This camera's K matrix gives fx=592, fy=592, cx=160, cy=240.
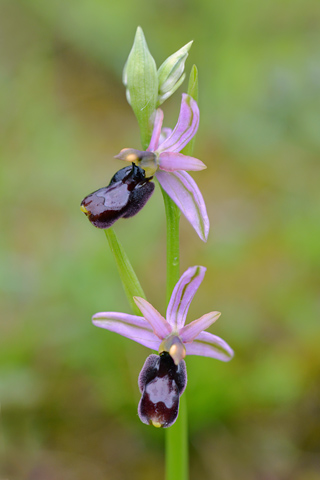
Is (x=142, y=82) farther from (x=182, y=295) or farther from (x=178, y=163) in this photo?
(x=182, y=295)

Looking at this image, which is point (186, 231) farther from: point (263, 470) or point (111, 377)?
point (263, 470)

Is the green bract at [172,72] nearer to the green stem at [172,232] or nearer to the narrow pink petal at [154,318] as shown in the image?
the green stem at [172,232]

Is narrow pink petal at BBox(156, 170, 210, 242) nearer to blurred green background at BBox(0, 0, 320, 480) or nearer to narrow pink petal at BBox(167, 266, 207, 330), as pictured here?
narrow pink petal at BBox(167, 266, 207, 330)

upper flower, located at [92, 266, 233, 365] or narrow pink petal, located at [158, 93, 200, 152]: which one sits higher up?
narrow pink petal, located at [158, 93, 200, 152]

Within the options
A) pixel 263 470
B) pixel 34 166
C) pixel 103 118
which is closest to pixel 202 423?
pixel 263 470

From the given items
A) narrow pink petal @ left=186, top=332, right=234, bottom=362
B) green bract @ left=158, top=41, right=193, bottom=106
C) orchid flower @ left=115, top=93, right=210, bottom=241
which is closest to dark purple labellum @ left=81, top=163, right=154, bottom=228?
orchid flower @ left=115, top=93, right=210, bottom=241
